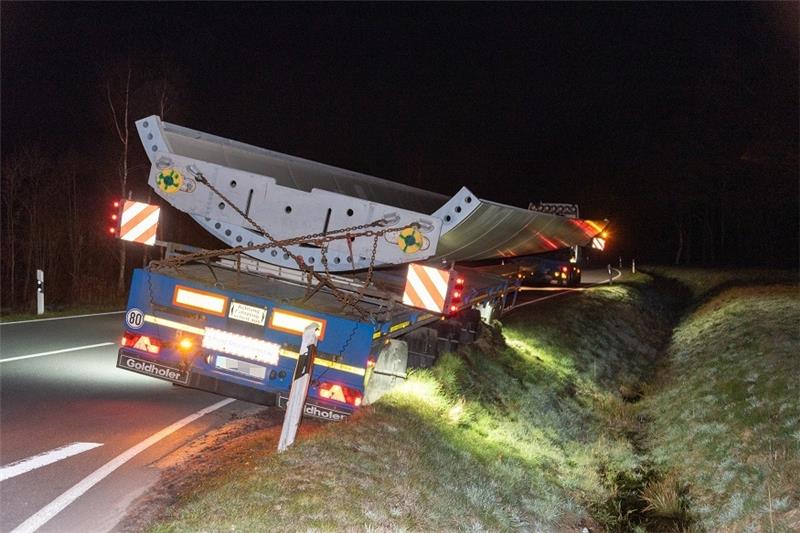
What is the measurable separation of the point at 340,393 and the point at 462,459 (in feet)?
5.05

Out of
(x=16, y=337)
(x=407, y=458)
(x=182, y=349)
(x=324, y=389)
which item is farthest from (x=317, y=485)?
(x=16, y=337)

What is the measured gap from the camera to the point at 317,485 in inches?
241

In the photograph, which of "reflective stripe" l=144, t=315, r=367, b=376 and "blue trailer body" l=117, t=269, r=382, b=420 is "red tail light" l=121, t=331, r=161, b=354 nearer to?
"blue trailer body" l=117, t=269, r=382, b=420

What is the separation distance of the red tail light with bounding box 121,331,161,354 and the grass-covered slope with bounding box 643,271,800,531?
6380mm

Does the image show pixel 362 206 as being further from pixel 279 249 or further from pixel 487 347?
pixel 487 347

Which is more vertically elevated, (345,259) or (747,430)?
(345,259)

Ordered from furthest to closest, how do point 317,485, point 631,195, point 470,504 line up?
point 631,195, point 470,504, point 317,485

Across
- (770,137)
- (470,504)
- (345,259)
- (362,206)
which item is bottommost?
(470,504)

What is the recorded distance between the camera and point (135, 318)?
8.45m

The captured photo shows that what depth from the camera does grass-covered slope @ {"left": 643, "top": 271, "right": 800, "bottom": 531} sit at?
786 centimetres

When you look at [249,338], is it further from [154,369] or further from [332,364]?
[154,369]

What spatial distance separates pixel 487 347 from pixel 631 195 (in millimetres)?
61619

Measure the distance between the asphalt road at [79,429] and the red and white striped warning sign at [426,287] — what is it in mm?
2806

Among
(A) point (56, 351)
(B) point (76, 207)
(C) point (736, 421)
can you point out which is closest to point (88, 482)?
(A) point (56, 351)
